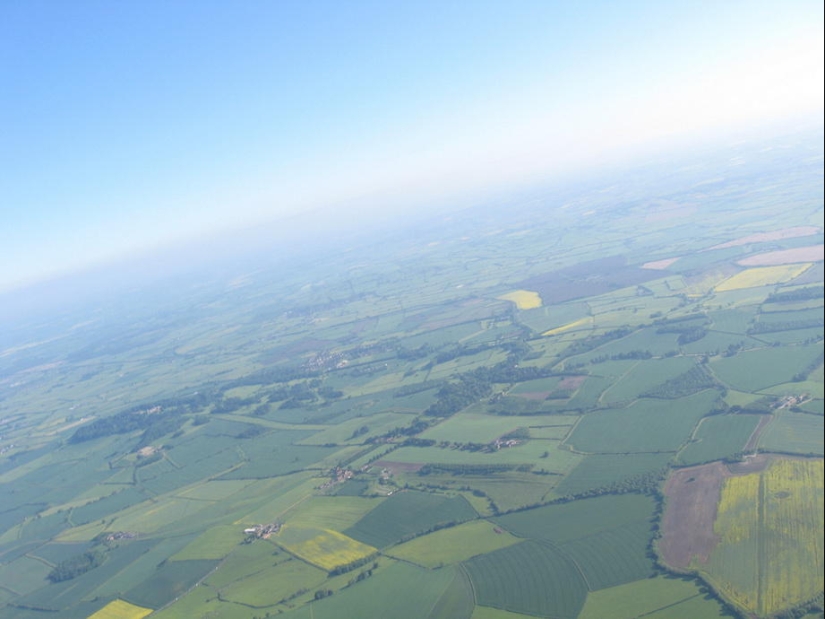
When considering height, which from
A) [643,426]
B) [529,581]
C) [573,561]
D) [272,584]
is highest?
[643,426]

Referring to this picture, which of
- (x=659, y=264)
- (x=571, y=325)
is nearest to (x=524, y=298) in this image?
(x=571, y=325)

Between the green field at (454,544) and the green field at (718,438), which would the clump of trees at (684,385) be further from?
the green field at (454,544)

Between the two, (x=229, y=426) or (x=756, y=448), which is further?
(x=229, y=426)

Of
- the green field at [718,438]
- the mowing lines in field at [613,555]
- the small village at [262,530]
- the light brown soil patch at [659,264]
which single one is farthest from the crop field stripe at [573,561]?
the light brown soil patch at [659,264]

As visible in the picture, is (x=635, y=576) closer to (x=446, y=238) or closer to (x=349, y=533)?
(x=349, y=533)

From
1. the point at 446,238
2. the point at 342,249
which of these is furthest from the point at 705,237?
the point at 342,249

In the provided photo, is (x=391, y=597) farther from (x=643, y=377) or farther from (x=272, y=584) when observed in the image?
(x=643, y=377)
